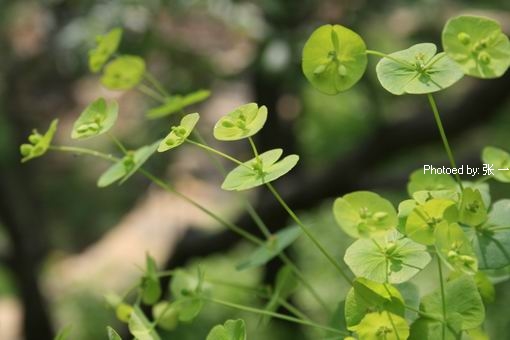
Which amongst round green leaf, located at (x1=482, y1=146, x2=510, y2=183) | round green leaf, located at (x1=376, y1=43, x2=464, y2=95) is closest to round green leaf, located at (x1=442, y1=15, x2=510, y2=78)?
round green leaf, located at (x1=376, y1=43, x2=464, y2=95)

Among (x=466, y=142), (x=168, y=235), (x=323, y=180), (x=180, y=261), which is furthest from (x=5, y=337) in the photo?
(x=466, y=142)

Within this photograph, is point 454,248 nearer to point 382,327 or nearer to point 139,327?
point 382,327

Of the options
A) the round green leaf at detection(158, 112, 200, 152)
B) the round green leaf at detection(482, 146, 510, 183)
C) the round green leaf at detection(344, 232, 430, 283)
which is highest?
the round green leaf at detection(158, 112, 200, 152)

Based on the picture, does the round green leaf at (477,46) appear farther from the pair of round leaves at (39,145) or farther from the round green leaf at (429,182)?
the pair of round leaves at (39,145)

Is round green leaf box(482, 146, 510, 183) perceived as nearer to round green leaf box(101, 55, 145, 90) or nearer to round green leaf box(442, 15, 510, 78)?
round green leaf box(442, 15, 510, 78)

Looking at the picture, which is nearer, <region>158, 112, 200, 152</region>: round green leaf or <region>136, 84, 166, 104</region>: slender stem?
<region>158, 112, 200, 152</region>: round green leaf

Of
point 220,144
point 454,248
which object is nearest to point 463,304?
point 454,248
